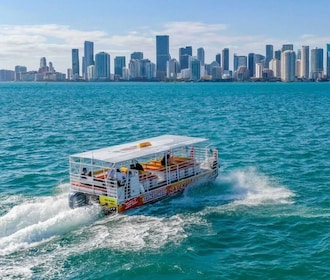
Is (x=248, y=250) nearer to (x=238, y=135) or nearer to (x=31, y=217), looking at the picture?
(x=31, y=217)

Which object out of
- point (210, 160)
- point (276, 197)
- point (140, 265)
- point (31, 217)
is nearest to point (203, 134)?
point (210, 160)

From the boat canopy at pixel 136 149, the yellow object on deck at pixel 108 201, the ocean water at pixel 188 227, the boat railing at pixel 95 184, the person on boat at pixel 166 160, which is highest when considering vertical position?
the boat canopy at pixel 136 149

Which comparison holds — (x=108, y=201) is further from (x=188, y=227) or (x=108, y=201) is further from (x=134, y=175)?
(x=188, y=227)

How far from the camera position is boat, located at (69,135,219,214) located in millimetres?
28438

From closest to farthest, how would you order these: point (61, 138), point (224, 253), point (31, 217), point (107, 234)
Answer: point (224, 253) → point (107, 234) → point (31, 217) → point (61, 138)

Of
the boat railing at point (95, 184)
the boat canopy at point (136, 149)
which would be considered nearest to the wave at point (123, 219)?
the boat railing at point (95, 184)

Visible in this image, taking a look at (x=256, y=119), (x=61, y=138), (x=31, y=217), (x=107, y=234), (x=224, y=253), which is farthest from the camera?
(x=256, y=119)

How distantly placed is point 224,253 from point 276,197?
9.38 m

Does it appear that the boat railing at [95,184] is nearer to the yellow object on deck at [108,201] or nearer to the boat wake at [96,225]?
the yellow object on deck at [108,201]

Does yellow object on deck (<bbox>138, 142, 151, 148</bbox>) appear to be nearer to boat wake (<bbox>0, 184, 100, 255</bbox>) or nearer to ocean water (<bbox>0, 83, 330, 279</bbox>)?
ocean water (<bbox>0, 83, 330, 279</bbox>)

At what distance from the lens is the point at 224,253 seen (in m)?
23.0

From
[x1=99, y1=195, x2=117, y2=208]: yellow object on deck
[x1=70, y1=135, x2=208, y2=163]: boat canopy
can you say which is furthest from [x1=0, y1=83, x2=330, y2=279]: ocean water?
[x1=70, y1=135, x2=208, y2=163]: boat canopy

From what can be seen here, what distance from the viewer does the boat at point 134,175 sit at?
93.3ft

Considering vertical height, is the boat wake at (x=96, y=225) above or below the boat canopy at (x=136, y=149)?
below
